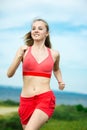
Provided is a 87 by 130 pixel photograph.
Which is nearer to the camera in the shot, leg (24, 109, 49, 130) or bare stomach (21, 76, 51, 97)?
leg (24, 109, 49, 130)

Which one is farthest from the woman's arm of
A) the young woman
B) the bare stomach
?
the bare stomach

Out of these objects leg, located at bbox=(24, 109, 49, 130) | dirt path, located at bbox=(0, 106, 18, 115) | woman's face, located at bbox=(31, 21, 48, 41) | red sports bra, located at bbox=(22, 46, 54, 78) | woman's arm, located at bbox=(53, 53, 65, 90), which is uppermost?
woman's face, located at bbox=(31, 21, 48, 41)

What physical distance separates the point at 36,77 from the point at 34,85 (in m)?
0.05

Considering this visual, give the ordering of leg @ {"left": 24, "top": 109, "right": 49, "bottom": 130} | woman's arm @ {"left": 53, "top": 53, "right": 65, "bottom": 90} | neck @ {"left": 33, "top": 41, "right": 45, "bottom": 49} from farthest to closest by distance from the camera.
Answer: woman's arm @ {"left": 53, "top": 53, "right": 65, "bottom": 90} < neck @ {"left": 33, "top": 41, "right": 45, "bottom": 49} < leg @ {"left": 24, "top": 109, "right": 49, "bottom": 130}

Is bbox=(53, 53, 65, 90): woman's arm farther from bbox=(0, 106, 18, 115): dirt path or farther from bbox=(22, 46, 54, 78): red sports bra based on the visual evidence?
bbox=(0, 106, 18, 115): dirt path

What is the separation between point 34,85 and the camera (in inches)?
115

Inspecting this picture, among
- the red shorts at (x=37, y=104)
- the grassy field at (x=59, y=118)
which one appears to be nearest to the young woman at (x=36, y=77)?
the red shorts at (x=37, y=104)

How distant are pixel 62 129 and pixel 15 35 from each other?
109 cm

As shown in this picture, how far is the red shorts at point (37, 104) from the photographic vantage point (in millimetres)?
2840

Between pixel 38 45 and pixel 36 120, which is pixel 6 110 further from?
pixel 36 120

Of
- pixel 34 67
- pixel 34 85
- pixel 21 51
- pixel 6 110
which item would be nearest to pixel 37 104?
pixel 34 85

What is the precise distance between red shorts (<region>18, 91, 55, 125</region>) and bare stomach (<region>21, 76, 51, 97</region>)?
0.03 m

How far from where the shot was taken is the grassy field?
4.55 metres

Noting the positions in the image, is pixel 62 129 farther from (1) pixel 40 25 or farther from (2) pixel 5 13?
(1) pixel 40 25
